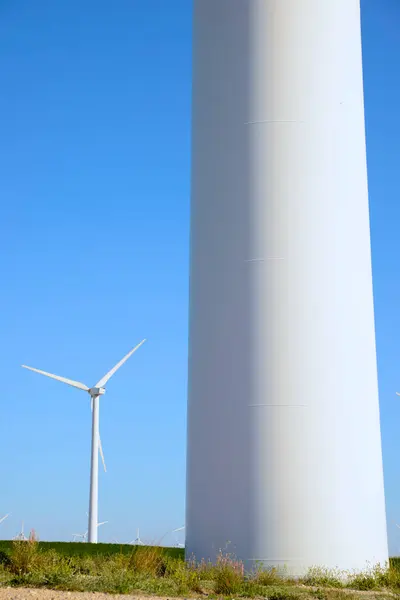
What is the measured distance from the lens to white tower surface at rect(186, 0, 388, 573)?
61.0 ft

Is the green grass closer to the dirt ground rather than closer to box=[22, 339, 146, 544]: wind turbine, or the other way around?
box=[22, 339, 146, 544]: wind turbine

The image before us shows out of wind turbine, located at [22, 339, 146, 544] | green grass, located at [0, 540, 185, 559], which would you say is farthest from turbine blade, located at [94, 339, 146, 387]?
green grass, located at [0, 540, 185, 559]

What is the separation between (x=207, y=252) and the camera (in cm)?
2059

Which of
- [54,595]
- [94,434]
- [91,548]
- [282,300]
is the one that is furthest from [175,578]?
[94,434]

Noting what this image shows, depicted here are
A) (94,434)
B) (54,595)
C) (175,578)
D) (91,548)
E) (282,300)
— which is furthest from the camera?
(94,434)

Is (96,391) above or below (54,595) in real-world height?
above

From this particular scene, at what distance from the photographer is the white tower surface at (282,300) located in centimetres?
1858

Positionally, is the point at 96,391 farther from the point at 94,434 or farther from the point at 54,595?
the point at 54,595

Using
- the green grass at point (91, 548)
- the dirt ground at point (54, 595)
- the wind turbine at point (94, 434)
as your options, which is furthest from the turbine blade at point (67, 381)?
the dirt ground at point (54, 595)

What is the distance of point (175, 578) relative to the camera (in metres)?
16.5

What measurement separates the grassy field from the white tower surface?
0.51 meters

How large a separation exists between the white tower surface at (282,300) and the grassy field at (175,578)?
1.67 ft

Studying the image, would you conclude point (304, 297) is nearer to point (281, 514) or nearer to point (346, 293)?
point (346, 293)

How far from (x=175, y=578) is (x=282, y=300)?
665 centimetres
